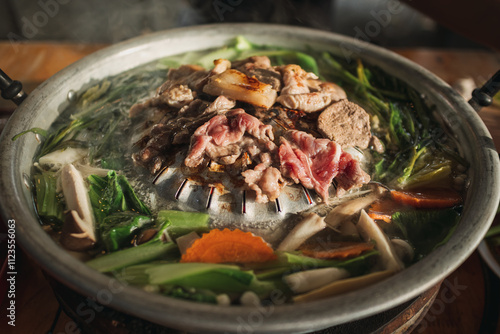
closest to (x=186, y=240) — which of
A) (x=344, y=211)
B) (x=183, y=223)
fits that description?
(x=183, y=223)

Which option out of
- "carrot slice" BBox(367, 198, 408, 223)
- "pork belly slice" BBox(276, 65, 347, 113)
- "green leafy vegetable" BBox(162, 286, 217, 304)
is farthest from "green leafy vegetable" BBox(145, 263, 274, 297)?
"pork belly slice" BBox(276, 65, 347, 113)

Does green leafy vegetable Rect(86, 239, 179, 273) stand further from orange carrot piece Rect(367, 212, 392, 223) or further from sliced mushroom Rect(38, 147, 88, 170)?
orange carrot piece Rect(367, 212, 392, 223)

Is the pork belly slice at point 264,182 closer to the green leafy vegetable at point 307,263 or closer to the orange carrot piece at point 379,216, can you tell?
the green leafy vegetable at point 307,263

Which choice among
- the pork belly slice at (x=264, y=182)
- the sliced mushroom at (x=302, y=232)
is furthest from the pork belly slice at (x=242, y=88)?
the sliced mushroom at (x=302, y=232)

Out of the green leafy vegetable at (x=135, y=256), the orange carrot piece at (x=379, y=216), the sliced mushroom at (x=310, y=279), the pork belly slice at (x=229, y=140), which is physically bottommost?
the green leafy vegetable at (x=135, y=256)

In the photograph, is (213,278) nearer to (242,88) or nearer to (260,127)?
(260,127)

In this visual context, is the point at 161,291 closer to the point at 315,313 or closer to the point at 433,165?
the point at 315,313
